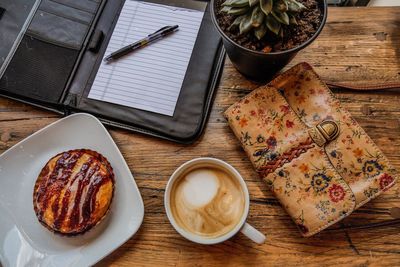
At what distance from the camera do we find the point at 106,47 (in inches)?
37.3

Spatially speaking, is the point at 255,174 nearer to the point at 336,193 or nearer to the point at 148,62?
the point at 336,193

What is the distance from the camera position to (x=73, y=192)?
791 mm

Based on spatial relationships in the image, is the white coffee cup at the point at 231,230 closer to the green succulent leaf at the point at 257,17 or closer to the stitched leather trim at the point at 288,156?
the stitched leather trim at the point at 288,156

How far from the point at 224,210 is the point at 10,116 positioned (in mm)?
531

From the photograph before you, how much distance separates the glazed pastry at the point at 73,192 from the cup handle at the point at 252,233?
27cm

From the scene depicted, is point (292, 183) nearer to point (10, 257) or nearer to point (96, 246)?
point (96, 246)

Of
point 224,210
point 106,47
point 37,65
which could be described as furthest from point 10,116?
point 224,210

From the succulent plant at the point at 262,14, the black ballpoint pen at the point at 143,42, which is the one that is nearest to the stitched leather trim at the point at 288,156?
the succulent plant at the point at 262,14

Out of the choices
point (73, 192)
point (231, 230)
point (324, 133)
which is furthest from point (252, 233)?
point (73, 192)

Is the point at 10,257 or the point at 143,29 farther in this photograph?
the point at 143,29

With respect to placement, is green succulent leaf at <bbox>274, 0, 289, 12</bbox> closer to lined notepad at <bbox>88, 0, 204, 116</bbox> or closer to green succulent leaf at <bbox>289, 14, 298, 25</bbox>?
green succulent leaf at <bbox>289, 14, 298, 25</bbox>

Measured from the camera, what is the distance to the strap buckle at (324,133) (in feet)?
2.64

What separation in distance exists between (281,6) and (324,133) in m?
0.26

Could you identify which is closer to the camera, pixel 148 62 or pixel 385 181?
pixel 385 181
